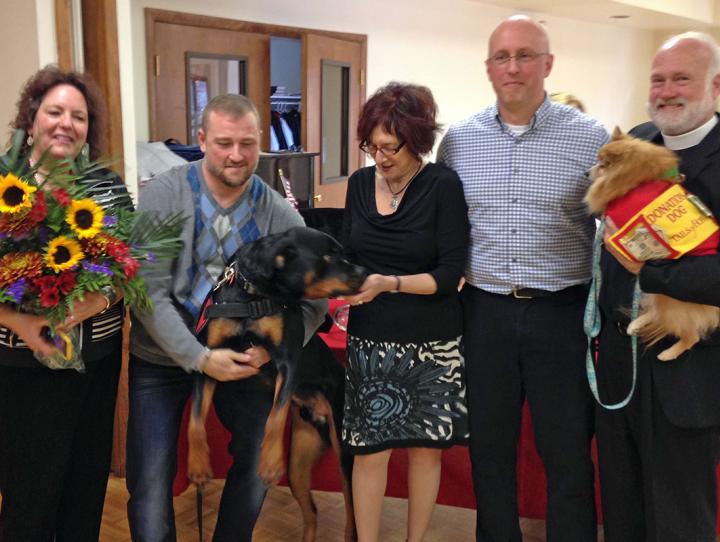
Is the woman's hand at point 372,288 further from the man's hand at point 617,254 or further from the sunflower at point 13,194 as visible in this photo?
the sunflower at point 13,194

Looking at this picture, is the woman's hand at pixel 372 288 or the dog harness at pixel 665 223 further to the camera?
the woman's hand at pixel 372 288

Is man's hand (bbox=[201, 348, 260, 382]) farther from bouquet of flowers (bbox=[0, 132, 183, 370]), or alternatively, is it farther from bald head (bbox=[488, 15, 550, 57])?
bald head (bbox=[488, 15, 550, 57])

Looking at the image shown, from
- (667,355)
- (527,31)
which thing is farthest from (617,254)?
(527,31)

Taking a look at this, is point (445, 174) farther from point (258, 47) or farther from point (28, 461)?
point (258, 47)

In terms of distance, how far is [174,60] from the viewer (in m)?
4.98

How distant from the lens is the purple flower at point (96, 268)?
164 centimetres

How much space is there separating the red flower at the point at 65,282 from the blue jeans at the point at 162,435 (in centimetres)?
43

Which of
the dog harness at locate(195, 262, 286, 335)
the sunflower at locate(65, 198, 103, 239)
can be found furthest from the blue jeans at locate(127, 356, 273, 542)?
the sunflower at locate(65, 198, 103, 239)

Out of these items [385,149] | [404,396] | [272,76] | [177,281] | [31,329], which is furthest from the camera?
[272,76]

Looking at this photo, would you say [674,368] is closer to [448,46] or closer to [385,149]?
[385,149]

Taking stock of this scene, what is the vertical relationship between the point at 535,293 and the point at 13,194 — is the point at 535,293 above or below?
below

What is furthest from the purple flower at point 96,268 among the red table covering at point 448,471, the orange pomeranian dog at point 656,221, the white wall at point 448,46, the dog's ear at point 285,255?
the white wall at point 448,46

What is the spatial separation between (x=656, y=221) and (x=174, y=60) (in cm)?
408

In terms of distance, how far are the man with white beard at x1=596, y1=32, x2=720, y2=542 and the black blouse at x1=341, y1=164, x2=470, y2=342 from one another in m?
0.44
